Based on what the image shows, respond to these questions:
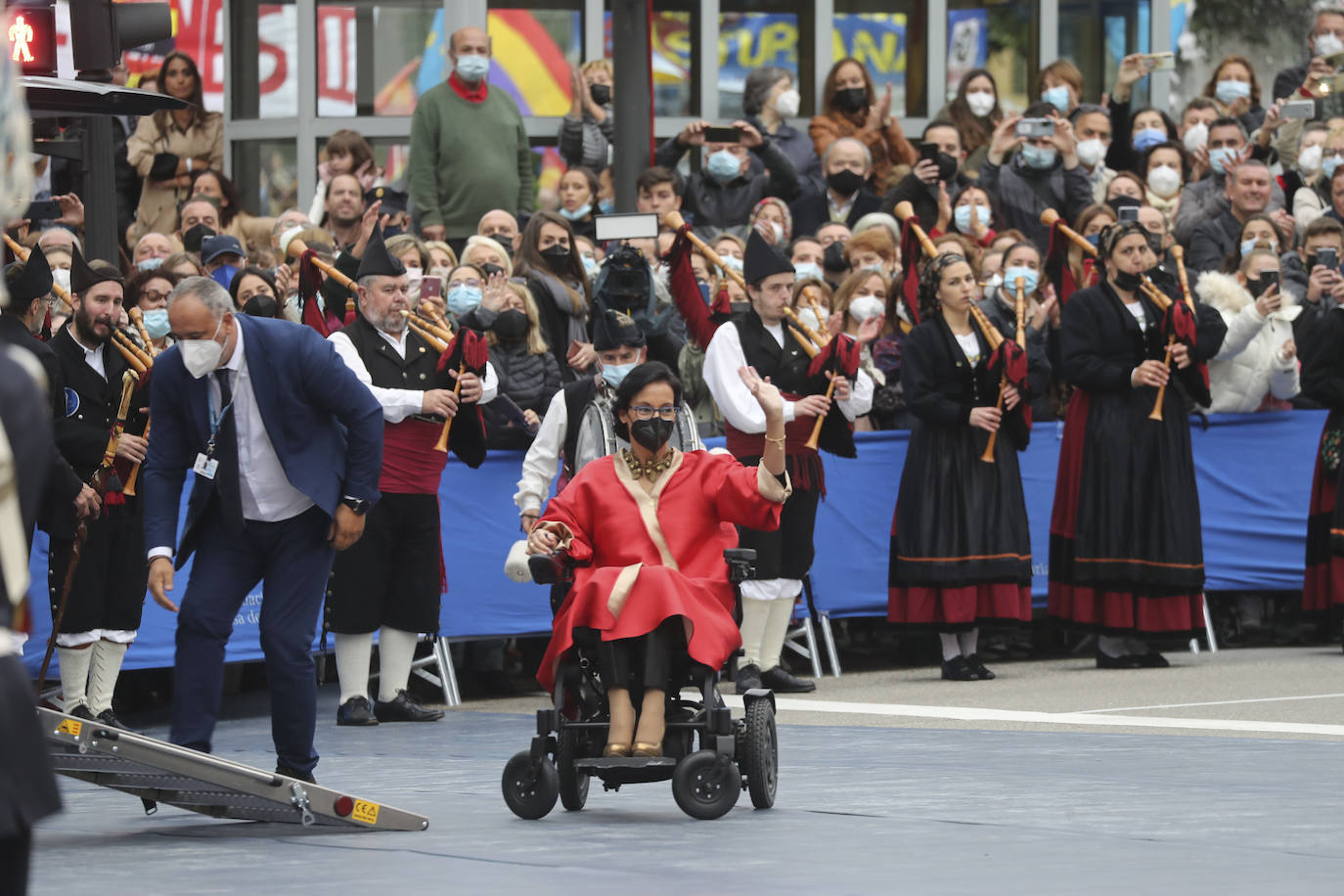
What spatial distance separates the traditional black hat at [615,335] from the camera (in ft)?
35.1

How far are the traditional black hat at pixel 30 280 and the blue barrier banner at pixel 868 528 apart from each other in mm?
1223

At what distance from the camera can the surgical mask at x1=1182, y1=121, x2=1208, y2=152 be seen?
17145mm

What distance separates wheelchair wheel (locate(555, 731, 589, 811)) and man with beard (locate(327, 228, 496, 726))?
337 cm

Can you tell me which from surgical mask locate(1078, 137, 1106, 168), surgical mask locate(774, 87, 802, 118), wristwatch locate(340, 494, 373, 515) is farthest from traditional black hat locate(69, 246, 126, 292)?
surgical mask locate(1078, 137, 1106, 168)

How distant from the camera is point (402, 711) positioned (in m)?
11.5

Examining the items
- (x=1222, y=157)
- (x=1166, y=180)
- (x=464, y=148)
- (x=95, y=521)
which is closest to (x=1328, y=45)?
(x=1222, y=157)

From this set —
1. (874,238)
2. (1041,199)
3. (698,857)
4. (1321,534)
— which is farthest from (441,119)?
(698,857)

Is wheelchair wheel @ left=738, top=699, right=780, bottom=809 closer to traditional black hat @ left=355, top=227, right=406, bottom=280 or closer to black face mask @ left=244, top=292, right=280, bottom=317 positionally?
traditional black hat @ left=355, top=227, right=406, bottom=280

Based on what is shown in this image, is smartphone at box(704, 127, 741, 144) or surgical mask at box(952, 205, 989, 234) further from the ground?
smartphone at box(704, 127, 741, 144)

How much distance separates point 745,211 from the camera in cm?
1539

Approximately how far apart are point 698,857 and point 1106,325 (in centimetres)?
678

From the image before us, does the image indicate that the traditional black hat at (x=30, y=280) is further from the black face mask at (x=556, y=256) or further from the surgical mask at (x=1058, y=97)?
the surgical mask at (x=1058, y=97)

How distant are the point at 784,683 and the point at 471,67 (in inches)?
188

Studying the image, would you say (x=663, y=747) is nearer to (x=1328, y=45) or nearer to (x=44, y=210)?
(x=44, y=210)
